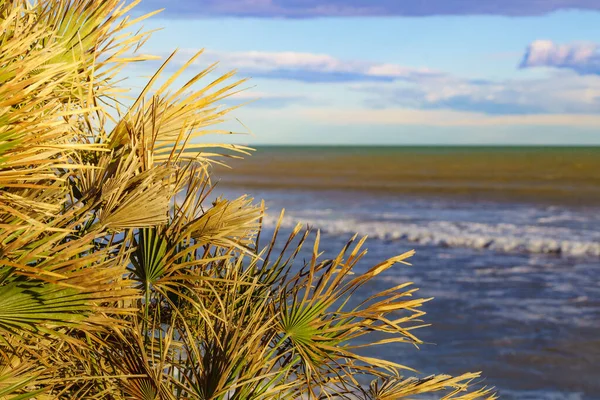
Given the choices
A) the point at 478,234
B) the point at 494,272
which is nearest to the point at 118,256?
the point at 494,272

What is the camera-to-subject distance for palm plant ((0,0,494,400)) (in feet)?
8.25

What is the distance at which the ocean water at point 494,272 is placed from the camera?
349 inches

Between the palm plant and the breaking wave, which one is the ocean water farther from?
the palm plant

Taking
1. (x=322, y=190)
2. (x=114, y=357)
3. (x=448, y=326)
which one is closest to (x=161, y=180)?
(x=114, y=357)

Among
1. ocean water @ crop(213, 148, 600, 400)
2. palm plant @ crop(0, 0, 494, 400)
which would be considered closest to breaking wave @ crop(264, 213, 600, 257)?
ocean water @ crop(213, 148, 600, 400)

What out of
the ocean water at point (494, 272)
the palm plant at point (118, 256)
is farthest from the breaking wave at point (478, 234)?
the palm plant at point (118, 256)

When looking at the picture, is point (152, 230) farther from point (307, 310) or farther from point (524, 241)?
point (524, 241)

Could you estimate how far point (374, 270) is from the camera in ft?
10.5

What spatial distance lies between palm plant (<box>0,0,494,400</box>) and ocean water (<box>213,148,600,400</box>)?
84 centimetres

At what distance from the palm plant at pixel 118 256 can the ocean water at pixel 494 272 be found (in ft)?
2.74

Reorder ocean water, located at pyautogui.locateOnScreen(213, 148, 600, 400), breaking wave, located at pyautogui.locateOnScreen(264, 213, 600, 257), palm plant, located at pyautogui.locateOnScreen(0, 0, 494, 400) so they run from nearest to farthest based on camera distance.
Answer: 1. palm plant, located at pyautogui.locateOnScreen(0, 0, 494, 400)
2. ocean water, located at pyautogui.locateOnScreen(213, 148, 600, 400)
3. breaking wave, located at pyautogui.locateOnScreen(264, 213, 600, 257)

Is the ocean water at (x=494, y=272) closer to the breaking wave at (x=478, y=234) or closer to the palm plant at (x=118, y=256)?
the breaking wave at (x=478, y=234)

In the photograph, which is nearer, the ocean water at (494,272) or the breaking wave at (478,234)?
the ocean water at (494,272)

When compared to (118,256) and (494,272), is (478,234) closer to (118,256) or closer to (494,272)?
(494,272)
